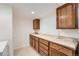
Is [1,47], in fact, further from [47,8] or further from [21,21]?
[47,8]

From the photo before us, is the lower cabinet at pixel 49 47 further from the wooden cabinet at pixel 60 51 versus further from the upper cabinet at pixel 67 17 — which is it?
the upper cabinet at pixel 67 17

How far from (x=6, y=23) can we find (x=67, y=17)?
3.70 feet

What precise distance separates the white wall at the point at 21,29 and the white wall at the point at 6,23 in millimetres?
67

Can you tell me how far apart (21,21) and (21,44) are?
31cm

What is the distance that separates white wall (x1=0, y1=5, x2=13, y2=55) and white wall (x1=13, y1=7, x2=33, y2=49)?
67 mm

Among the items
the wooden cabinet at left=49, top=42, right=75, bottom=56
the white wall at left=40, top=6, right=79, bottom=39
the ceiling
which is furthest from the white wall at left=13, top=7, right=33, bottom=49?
the wooden cabinet at left=49, top=42, right=75, bottom=56

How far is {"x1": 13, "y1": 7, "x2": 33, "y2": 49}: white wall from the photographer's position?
121 centimetres

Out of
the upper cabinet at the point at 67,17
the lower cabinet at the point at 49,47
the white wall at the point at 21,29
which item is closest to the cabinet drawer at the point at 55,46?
the lower cabinet at the point at 49,47

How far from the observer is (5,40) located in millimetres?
1136

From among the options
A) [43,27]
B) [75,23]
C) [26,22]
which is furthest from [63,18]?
[26,22]

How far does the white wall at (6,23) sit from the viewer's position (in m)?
1.08

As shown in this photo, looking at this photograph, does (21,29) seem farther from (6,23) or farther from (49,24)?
(49,24)

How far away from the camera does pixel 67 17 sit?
5.86 feet

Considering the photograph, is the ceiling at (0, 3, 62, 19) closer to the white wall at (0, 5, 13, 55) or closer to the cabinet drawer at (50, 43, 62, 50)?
the white wall at (0, 5, 13, 55)
